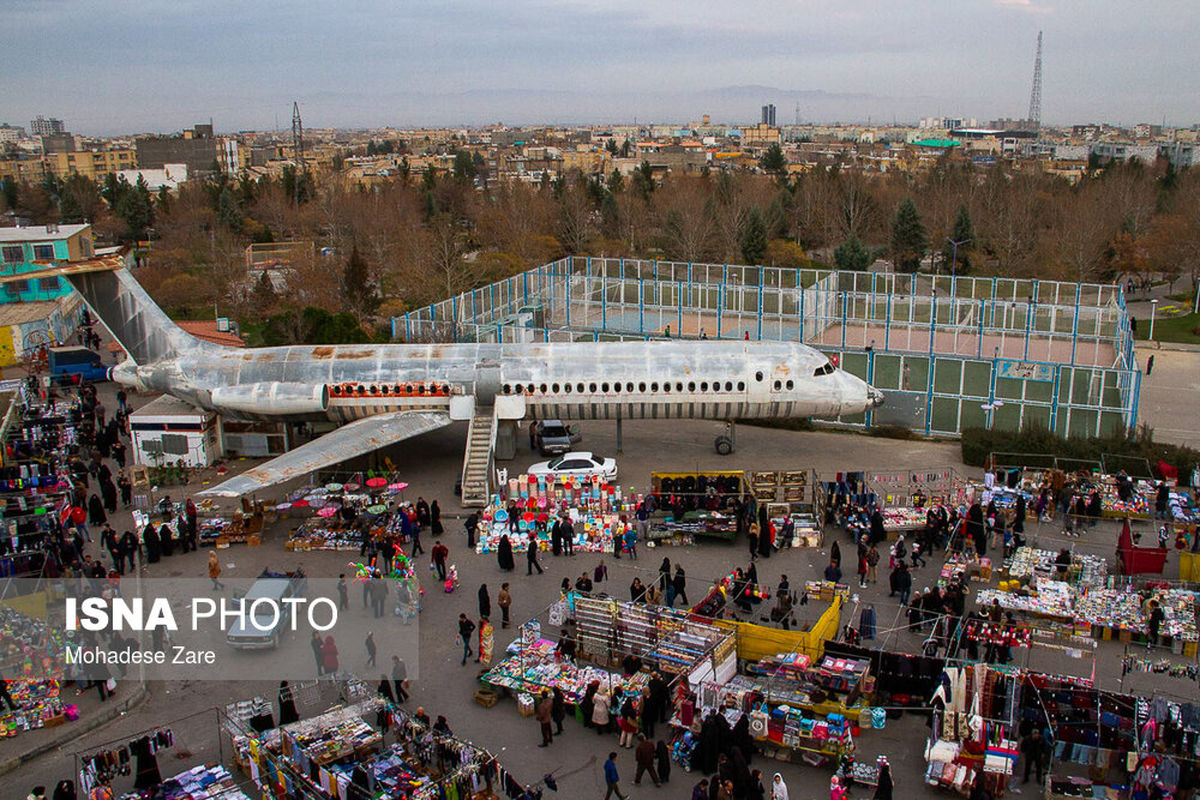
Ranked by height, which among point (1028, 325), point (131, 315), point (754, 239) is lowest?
point (1028, 325)

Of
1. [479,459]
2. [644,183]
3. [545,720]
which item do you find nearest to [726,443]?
[479,459]

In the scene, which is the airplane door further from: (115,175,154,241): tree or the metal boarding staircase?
(115,175,154,241): tree

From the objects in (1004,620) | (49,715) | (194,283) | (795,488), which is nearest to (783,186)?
(194,283)

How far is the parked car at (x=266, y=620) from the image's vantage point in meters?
23.1

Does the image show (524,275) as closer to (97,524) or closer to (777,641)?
(97,524)

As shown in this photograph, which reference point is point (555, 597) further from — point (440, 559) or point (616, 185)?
point (616, 185)

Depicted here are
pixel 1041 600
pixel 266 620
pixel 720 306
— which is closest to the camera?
pixel 266 620

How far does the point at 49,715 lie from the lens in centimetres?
2045

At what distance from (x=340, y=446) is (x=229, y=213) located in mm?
73082

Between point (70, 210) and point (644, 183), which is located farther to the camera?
point (644, 183)

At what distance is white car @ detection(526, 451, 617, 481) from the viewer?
3250 cm

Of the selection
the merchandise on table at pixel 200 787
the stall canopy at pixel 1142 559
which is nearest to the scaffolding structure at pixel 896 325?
the stall canopy at pixel 1142 559

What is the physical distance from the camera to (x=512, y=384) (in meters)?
34.8

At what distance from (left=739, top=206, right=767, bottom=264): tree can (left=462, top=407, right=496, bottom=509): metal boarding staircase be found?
1854 inches
